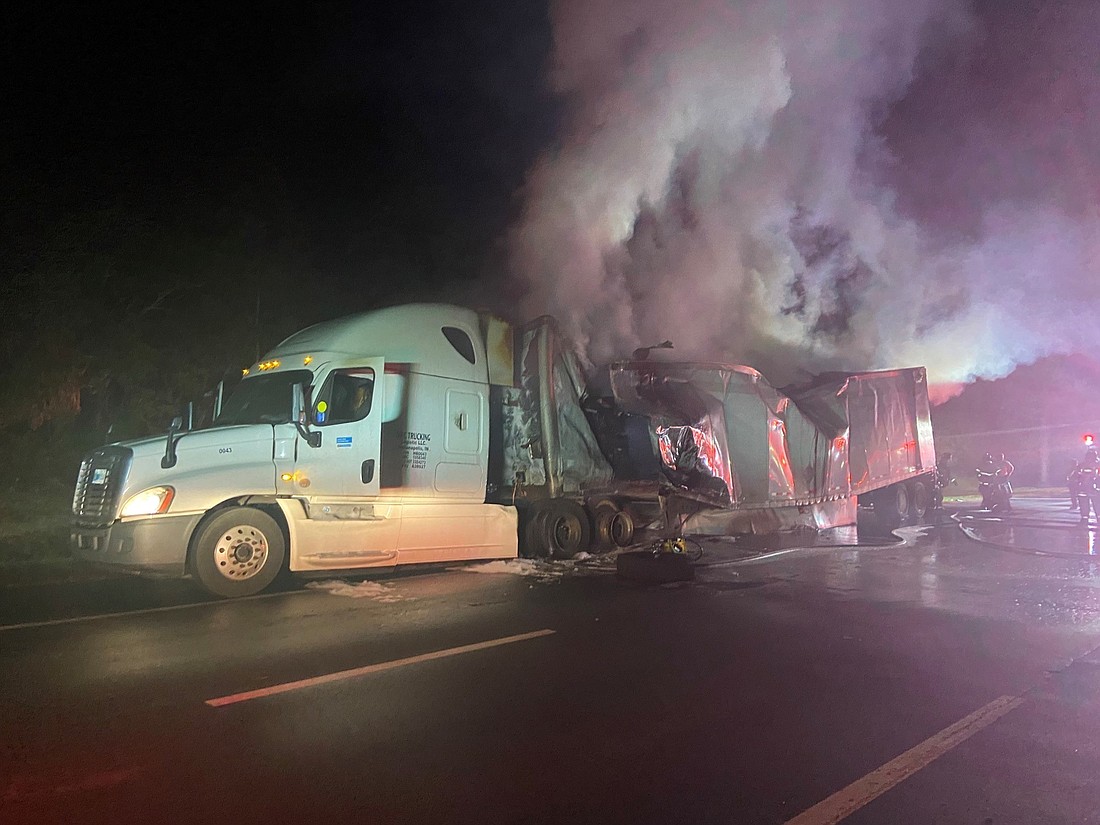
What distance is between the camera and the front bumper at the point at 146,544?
7.41m

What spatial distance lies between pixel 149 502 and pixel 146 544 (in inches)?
15.9

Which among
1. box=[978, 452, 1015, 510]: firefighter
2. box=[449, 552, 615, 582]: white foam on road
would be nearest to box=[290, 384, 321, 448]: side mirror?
box=[449, 552, 615, 582]: white foam on road

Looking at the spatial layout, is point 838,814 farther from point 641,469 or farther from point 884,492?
point 884,492

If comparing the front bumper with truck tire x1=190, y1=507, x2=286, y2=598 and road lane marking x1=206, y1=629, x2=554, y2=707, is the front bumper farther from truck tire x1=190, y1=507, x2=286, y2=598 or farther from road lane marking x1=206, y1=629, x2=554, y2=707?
road lane marking x1=206, y1=629, x2=554, y2=707

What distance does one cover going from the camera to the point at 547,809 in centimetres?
328

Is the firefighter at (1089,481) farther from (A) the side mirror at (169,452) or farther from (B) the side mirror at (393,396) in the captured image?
(A) the side mirror at (169,452)

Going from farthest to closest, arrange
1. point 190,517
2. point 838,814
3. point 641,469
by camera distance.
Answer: point 641,469
point 190,517
point 838,814

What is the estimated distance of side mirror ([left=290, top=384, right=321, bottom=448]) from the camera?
8.34m

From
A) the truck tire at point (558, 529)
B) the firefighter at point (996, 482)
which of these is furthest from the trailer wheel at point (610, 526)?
the firefighter at point (996, 482)

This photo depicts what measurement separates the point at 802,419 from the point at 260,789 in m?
11.3

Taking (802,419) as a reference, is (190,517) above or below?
below

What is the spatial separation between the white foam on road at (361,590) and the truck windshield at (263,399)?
1.88m

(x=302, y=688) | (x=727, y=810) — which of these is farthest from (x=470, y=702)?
(x=727, y=810)

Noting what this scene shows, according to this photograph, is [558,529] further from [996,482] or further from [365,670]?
[996,482]
